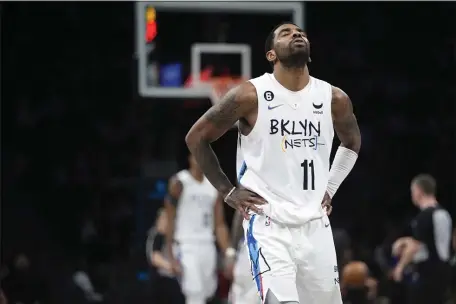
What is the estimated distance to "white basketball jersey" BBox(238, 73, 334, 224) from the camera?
5.63 meters

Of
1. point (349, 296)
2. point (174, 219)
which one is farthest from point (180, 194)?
point (349, 296)

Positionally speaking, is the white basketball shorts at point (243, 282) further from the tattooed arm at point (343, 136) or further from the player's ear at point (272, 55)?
the player's ear at point (272, 55)

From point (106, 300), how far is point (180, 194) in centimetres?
482

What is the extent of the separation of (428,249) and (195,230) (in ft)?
8.23

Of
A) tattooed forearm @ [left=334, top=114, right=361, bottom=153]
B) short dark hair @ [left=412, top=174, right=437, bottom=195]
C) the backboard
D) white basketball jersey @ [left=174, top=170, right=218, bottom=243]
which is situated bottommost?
white basketball jersey @ [left=174, top=170, right=218, bottom=243]

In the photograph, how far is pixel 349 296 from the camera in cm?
947

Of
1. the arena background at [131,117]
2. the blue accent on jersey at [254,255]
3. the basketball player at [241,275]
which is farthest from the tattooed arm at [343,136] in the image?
the arena background at [131,117]

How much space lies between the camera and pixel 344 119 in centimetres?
596

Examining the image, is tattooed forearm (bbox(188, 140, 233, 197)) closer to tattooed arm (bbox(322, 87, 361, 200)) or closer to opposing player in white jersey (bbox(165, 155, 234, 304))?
tattooed arm (bbox(322, 87, 361, 200))

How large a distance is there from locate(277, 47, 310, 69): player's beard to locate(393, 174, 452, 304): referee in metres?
4.89

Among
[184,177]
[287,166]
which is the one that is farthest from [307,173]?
[184,177]

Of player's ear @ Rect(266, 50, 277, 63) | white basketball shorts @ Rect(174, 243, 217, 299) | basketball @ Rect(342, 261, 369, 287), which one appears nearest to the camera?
player's ear @ Rect(266, 50, 277, 63)

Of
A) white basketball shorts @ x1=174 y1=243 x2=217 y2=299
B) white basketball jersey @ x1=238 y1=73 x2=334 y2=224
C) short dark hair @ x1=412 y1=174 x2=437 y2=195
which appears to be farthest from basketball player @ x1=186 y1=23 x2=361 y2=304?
white basketball shorts @ x1=174 y1=243 x2=217 y2=299

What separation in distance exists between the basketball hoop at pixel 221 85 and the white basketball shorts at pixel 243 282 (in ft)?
14.8
